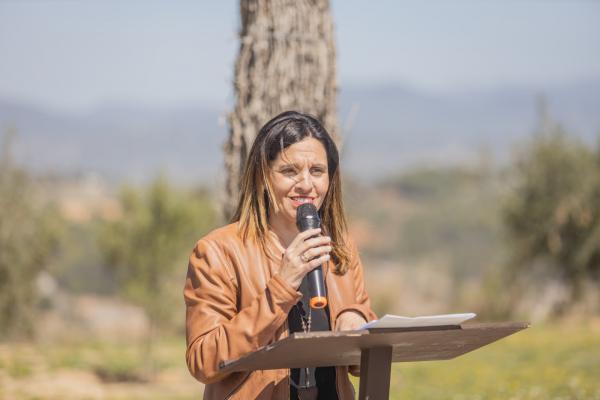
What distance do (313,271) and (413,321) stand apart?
0.43m

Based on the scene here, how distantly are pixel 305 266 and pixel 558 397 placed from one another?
20.5 ft

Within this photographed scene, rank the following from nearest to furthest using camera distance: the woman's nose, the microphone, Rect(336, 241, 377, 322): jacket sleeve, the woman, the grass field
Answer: the microphone → the woman → the woman's nose → Rect(336, 241, 377, 322): jacket sleeve → the grass field

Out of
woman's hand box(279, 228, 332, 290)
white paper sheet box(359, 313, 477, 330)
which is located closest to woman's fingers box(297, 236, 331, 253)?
woman's hand box(279, 228, 332, 290)

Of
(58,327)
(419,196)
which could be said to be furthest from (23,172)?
(419,196)

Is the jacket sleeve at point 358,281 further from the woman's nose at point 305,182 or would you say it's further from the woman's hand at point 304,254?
the woman's hand at point 304,254

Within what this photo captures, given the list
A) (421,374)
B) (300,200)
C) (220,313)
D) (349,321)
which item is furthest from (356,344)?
(421,374)

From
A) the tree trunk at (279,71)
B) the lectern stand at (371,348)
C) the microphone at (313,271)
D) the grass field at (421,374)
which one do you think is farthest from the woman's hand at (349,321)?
the grass field at (421,374)

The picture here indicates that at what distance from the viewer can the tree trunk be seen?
20.3 ft

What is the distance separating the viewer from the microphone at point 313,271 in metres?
3.05

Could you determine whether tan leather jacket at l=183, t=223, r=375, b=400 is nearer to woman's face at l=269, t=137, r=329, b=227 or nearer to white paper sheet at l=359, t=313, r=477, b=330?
woman's face at l=269, t=137, r=329, b=227

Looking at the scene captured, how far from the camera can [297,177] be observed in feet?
11.5

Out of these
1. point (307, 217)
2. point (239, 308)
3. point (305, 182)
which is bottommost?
point (239, 308)

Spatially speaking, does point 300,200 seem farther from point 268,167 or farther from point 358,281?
point 358,281

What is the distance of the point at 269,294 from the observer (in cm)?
317
